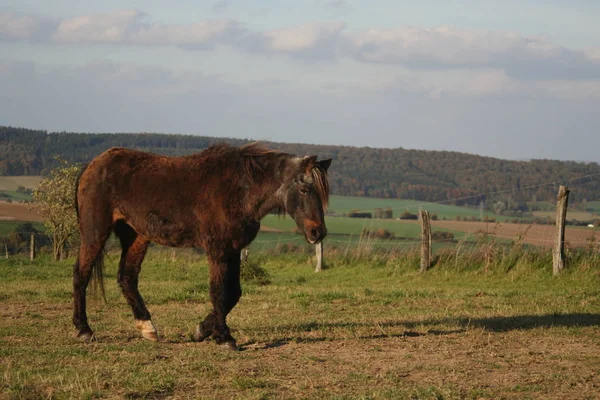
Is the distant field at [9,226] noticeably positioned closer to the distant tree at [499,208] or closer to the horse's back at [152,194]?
the distant tree at [499,208]

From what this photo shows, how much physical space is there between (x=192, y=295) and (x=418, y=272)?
7108 mm

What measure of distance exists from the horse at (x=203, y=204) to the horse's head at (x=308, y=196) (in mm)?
11

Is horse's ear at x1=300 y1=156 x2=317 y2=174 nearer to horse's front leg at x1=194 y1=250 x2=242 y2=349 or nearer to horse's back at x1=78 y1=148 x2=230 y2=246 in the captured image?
horse's back at x1=78 y1=148 x2=230 y2=246

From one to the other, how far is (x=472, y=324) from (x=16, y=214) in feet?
117

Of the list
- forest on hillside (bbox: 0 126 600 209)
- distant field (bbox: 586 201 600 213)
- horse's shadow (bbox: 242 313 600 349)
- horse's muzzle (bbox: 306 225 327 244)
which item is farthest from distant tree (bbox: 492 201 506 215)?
horse's muzzle (bbox: 306 225 327 244)

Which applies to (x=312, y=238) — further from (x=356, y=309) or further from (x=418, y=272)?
(x=418, y=272)

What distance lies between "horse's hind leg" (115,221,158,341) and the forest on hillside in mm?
45808

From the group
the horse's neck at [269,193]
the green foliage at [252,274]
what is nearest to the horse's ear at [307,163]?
the horse's neck at [269,193]

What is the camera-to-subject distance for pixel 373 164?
76875 millimetres

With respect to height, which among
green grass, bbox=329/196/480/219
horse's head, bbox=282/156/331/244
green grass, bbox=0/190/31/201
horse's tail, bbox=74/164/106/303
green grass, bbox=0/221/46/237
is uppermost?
horse's head, bbox=282/156/331/244

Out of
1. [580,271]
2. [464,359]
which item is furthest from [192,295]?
[580,271]

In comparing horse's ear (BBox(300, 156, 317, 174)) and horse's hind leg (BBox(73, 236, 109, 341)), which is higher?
horse's ear (BBox(300, 156, 317, 174))

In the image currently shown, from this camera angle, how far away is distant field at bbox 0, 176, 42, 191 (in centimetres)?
5797

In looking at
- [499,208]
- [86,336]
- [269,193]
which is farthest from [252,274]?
[499,208]
